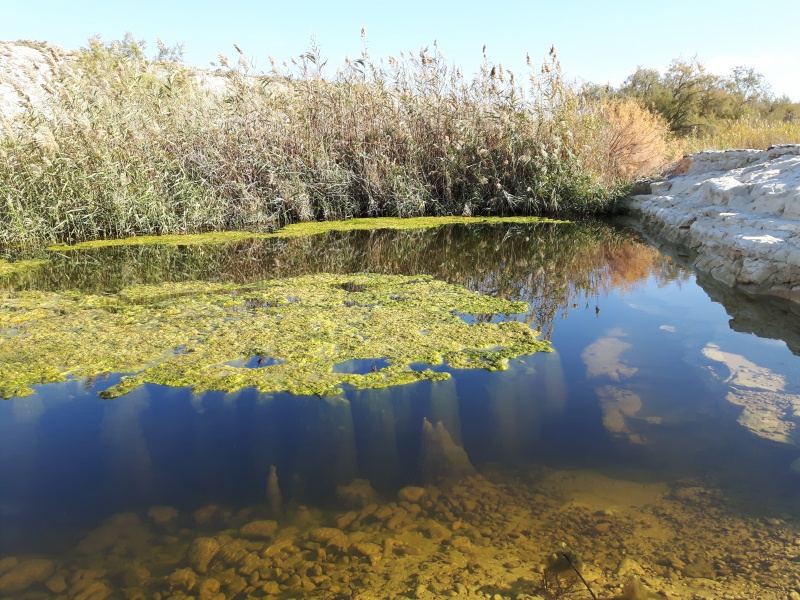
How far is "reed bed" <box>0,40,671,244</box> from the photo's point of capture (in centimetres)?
636

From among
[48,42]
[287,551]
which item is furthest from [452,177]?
[48,42]

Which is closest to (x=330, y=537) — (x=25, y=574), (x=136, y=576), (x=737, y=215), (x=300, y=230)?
(x=136, y=576)

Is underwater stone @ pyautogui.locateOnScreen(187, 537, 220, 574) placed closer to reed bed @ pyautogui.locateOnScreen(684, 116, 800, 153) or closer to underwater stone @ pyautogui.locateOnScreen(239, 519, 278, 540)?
underwater stone @ pyautogui.locateOnScreen(239, 519, 278, 540)

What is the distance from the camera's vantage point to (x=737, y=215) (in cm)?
528

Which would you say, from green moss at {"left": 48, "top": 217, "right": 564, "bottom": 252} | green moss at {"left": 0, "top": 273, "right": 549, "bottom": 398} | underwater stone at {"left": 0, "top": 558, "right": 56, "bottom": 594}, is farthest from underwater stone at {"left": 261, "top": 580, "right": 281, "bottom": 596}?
green moss at {"left": 48, "top": 217, "right": 564, "bottom": 252}

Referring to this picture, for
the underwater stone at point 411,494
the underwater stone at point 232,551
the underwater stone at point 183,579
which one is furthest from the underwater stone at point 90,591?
the underwater stone at point 411,494

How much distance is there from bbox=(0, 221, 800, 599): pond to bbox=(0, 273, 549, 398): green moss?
0.02 m

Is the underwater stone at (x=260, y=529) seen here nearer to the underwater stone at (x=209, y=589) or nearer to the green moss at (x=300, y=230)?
the underwater stone at (x=209, y=589)

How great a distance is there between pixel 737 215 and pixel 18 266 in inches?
246

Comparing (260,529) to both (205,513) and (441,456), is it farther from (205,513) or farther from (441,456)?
(441,456)

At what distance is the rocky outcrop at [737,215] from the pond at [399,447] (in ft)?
1.06

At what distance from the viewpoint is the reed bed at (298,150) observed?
250 inches

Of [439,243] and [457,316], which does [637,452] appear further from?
[439,243]

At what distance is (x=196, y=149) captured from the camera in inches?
283
